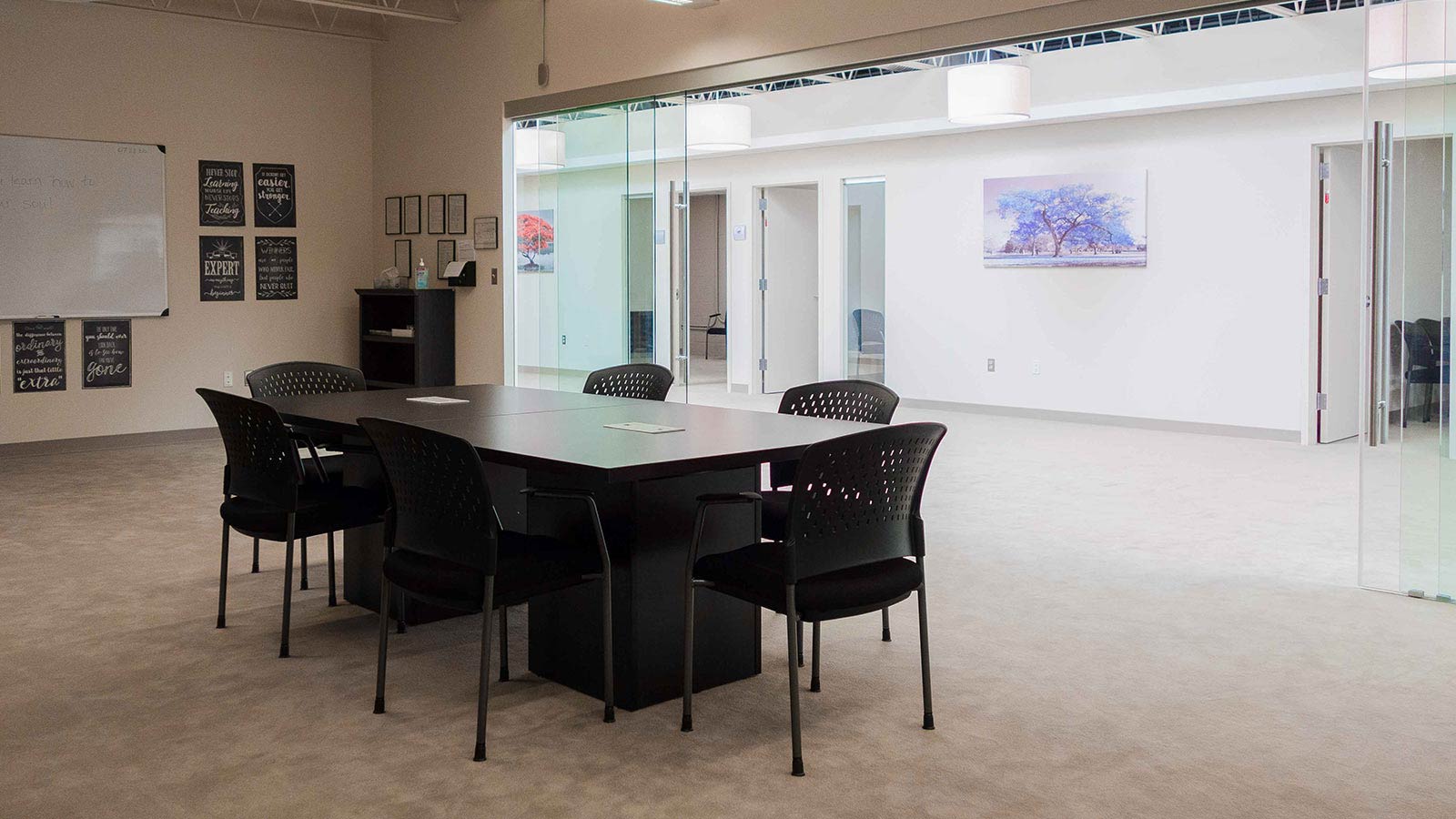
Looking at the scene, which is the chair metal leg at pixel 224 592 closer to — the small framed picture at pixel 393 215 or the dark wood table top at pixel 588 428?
the dark wood table top at pixel 588 428

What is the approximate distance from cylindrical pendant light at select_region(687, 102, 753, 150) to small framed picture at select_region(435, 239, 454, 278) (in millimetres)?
2247

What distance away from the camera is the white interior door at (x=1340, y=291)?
28.4ft

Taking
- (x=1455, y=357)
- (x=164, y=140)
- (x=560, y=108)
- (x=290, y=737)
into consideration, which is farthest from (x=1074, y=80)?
(x=290, y=737)

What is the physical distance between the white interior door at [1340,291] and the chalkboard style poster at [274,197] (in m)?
7.40

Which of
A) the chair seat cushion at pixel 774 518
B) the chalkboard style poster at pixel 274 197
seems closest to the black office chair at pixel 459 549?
the chair seat cushion at pixel 774 518

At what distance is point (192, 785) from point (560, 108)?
5.80 meters

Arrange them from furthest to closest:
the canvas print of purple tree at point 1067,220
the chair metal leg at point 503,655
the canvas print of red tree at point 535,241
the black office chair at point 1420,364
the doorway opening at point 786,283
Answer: the doorway opening at point 786,283 < the canvas print of purple tree at point 1067,220 < the canvas print of red tree at point 535,241 < the black office chair at point 1420,364 < the chair metal leg at point 503,655

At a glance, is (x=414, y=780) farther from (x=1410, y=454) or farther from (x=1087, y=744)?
(x=1410, y=454)

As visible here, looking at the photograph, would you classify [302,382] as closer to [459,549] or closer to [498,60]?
[459,549]

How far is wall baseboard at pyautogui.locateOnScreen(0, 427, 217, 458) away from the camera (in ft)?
26.9

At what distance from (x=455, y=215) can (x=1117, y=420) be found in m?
5.34

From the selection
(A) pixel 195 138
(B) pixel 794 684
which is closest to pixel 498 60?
(A) pixel 195 138

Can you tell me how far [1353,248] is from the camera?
29.5 feet

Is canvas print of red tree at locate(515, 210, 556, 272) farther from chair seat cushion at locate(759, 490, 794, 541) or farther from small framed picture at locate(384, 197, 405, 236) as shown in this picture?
chair seat cushion at locate(759, 490, 794, 541)
